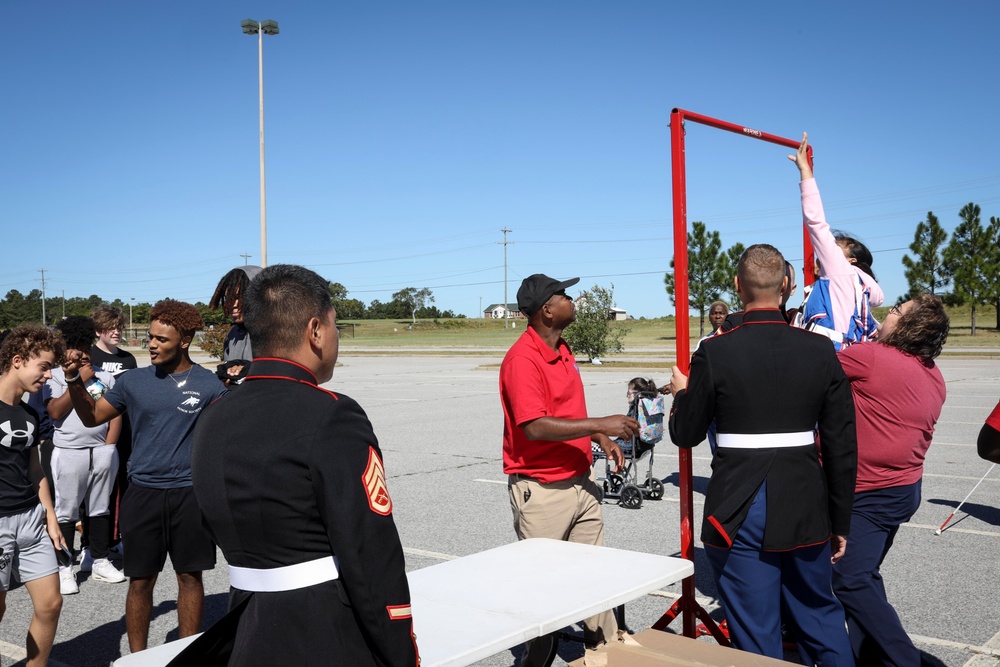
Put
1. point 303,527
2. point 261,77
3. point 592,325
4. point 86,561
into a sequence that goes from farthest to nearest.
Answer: point 592,325 < point 261,77 < point 86,561 < point 303,527

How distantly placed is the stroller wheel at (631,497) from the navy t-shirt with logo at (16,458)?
599 centimetres

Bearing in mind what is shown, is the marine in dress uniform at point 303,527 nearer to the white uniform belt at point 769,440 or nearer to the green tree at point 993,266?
the white uniform belt at point 769,440

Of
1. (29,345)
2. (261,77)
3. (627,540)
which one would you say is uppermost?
(261,77)

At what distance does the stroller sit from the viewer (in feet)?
28.8

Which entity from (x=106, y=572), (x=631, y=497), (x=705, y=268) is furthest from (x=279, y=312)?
(x=705, y=268)

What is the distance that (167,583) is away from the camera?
21.1 ft

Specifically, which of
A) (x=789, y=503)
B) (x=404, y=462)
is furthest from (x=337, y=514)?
(x=404, y=462)

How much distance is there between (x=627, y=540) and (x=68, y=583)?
15.2ft

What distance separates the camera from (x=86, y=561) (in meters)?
6.85

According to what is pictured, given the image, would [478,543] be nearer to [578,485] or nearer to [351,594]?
[578,485]

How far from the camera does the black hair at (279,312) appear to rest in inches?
85.6

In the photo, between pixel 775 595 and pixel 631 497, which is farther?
pixel 631 497

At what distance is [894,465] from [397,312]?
126 metres

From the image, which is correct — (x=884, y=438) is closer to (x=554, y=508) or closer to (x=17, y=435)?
(x=554, y=508)
